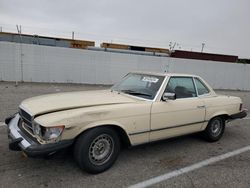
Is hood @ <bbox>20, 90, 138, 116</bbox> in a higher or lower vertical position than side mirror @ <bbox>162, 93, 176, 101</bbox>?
lower

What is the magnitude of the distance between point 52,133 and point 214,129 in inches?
142

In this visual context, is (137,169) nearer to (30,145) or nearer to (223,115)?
(30,145)

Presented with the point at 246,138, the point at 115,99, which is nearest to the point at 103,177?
the point at 115,99

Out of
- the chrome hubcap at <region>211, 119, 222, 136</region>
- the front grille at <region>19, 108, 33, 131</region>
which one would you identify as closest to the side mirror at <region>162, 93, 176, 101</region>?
the chrome hubcap at <region>211, 119, 222, 136</region>

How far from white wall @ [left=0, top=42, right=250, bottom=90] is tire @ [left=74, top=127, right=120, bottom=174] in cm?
1194

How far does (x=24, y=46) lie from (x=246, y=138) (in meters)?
12.6

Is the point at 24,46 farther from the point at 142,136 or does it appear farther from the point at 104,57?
the point at 142,136

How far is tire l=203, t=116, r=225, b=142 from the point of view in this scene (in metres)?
4.84

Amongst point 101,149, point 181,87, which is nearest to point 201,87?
point 181,87

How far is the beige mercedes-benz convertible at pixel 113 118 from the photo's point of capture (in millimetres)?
2947

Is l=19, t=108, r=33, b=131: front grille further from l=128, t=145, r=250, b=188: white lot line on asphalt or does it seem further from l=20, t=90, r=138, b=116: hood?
l=128, t=145, r=250, b=188: white lot line on asphalt

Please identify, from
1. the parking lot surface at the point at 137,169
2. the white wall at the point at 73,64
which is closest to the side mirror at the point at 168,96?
the parking lot surface at the point at 137,169

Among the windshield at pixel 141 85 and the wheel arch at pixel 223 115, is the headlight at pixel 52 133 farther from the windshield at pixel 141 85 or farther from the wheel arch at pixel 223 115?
the wheel arch at pixel 223 115

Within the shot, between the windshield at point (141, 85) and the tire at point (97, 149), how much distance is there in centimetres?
101
